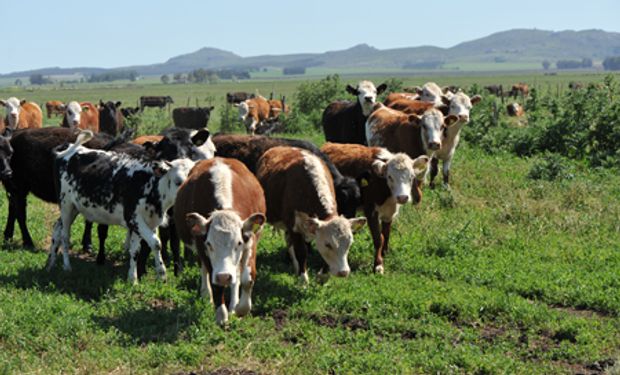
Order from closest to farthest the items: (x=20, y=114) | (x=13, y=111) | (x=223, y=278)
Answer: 1. (x=223, y=278)
2. (x=13, y=111)
3. (x=20, y=114)

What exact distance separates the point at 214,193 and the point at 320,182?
1656mm

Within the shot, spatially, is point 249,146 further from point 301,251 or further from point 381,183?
point 301,251

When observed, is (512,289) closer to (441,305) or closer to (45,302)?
(441,305)

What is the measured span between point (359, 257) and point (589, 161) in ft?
30.7

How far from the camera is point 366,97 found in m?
17.8

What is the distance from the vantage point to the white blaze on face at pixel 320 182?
8898 mm

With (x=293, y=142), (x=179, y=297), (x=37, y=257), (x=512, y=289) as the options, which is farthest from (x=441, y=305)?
(x=37, y=257)

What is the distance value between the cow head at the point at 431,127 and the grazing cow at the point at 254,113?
16.7 metres

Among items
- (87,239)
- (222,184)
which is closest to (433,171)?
(87,239)

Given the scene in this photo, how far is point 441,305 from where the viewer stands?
8500mm

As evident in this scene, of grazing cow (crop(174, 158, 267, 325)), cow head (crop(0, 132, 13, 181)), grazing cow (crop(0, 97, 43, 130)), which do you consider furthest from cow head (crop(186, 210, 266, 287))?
grazing cow (crop(0, 97, 43, 130))

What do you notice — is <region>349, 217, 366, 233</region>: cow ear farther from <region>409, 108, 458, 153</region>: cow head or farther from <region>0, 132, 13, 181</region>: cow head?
<region>409, 108, 458, 153</region>: cow head

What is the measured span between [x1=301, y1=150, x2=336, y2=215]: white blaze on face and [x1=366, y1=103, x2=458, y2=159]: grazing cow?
201 inches

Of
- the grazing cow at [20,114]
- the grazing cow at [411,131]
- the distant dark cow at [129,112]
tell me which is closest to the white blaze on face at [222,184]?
the grazing cow at [411,131]
